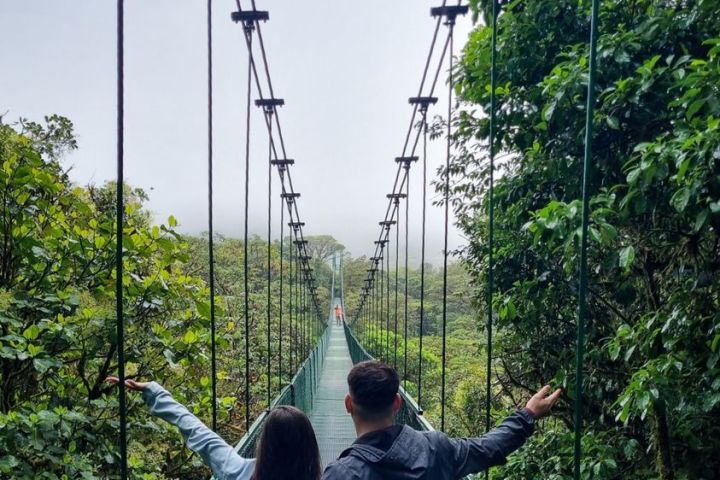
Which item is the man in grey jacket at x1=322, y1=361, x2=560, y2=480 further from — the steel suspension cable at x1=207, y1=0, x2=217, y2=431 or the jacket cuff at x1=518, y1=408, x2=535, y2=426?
the steel suspension cable at x1=207, y1=0, x2=217, y2=431

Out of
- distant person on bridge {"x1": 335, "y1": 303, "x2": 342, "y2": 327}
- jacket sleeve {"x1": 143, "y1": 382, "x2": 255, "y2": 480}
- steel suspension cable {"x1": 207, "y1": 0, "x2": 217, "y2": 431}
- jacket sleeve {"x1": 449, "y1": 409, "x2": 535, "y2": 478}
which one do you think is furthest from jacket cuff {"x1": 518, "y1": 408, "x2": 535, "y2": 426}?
distant person on bridge {"x1": 335, "y1": 303, "x2": 342, "y2": 327}

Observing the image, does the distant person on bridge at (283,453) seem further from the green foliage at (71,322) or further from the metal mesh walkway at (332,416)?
the metal mesh walkway at (332,416)

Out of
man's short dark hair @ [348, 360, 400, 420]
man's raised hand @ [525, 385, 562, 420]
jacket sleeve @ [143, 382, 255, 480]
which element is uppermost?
man's short dark hair @ [348, 360, 400, 420]

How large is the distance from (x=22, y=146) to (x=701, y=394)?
259 centimetres

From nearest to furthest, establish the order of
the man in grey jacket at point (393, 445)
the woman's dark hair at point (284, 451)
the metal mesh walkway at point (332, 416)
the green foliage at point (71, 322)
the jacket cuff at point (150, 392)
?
the man in grey jacket at point (393, 445), the woman's dark hair at point (284, 451), the jacket cuff at point (150, 392), the green foliage at point (71, 322), the metal mesh walkway at point (332, 416)

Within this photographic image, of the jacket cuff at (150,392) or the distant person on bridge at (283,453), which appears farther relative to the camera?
the jacket cuff at (150,392)

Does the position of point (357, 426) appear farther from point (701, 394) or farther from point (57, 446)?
point (57, 446)

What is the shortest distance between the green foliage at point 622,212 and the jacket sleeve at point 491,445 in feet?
1.92

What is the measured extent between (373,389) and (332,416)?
5.61 metres

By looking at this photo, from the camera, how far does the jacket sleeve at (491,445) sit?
871mm

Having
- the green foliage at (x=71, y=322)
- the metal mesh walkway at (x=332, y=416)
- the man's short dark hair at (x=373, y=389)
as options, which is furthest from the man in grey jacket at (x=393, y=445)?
the metal mesh walkway at (x=332, y=416)

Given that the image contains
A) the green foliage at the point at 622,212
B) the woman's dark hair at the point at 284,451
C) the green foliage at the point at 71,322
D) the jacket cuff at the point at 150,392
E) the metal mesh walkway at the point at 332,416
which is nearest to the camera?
the woman's dark hair at the point at 284,451

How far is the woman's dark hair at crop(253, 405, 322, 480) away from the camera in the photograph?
895mm

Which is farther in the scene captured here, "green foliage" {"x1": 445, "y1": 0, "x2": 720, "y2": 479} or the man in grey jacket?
"green foliage" {"x1": 445, "y1": 0, "x2": 720, "y2": 479}
